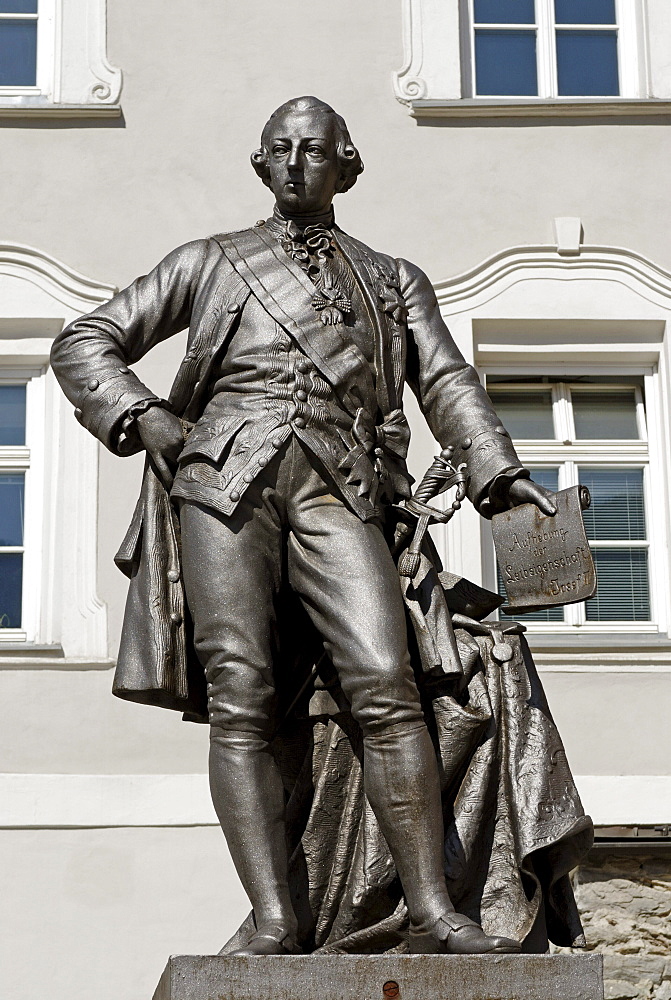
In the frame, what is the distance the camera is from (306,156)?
5688 millimetres

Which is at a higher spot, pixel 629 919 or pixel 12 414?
pixel 12 414

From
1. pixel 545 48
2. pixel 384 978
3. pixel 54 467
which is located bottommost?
pixel 384 978

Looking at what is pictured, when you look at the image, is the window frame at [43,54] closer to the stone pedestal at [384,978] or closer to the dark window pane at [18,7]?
the dark window pane at [18,7]

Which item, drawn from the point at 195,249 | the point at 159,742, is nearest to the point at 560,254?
the point at 159,742

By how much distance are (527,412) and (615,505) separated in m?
0.65

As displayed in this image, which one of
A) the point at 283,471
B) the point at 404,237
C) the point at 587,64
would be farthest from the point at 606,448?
the point at 283,471

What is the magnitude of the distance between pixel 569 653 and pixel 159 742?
1952mm

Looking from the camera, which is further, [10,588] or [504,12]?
[504,12]

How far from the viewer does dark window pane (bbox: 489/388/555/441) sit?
34.3 feet

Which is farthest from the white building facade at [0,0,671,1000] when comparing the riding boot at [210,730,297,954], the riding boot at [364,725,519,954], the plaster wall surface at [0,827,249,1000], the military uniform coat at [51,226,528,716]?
the riding boot at [364,725,519,954]

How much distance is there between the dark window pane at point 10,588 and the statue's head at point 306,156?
4597 mm

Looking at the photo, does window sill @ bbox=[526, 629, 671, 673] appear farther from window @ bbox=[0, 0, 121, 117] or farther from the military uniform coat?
the military uniform coat

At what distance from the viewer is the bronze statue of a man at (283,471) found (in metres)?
5.14

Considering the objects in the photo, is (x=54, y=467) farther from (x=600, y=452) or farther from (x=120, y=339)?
(x=120, y=339)
